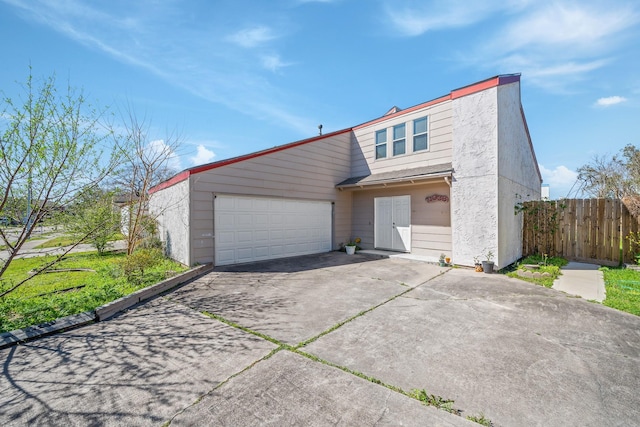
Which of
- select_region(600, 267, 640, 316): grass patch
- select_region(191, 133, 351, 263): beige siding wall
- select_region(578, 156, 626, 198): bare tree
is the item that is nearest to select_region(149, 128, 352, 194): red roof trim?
select_region(191, 133, 351, 263): beige siding wall

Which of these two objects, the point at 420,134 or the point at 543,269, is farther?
the point at 420,134

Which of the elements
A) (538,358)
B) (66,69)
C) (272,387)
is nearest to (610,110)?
(538,358)

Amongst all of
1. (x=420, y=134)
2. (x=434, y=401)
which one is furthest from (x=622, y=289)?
(x=420, y=134)

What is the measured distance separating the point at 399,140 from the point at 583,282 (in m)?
6.51

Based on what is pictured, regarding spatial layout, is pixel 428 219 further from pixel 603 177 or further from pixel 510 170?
pixel 603 177

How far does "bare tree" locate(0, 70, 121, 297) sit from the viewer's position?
3.67 meters

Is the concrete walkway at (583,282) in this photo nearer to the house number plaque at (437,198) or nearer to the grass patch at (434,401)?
the house number plaque at (437,198)

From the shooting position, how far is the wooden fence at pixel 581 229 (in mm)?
7309

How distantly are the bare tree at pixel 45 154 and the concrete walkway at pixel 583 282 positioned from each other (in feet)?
30.2

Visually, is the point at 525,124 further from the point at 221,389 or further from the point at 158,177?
the point at 158,177

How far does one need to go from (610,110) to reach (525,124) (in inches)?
120

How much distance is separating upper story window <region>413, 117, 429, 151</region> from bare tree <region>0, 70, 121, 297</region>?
8509mm

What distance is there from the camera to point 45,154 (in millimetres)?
3834

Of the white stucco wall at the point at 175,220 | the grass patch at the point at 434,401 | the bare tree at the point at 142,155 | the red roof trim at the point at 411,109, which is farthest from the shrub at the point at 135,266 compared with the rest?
the red roof trim at the point at 411,109
